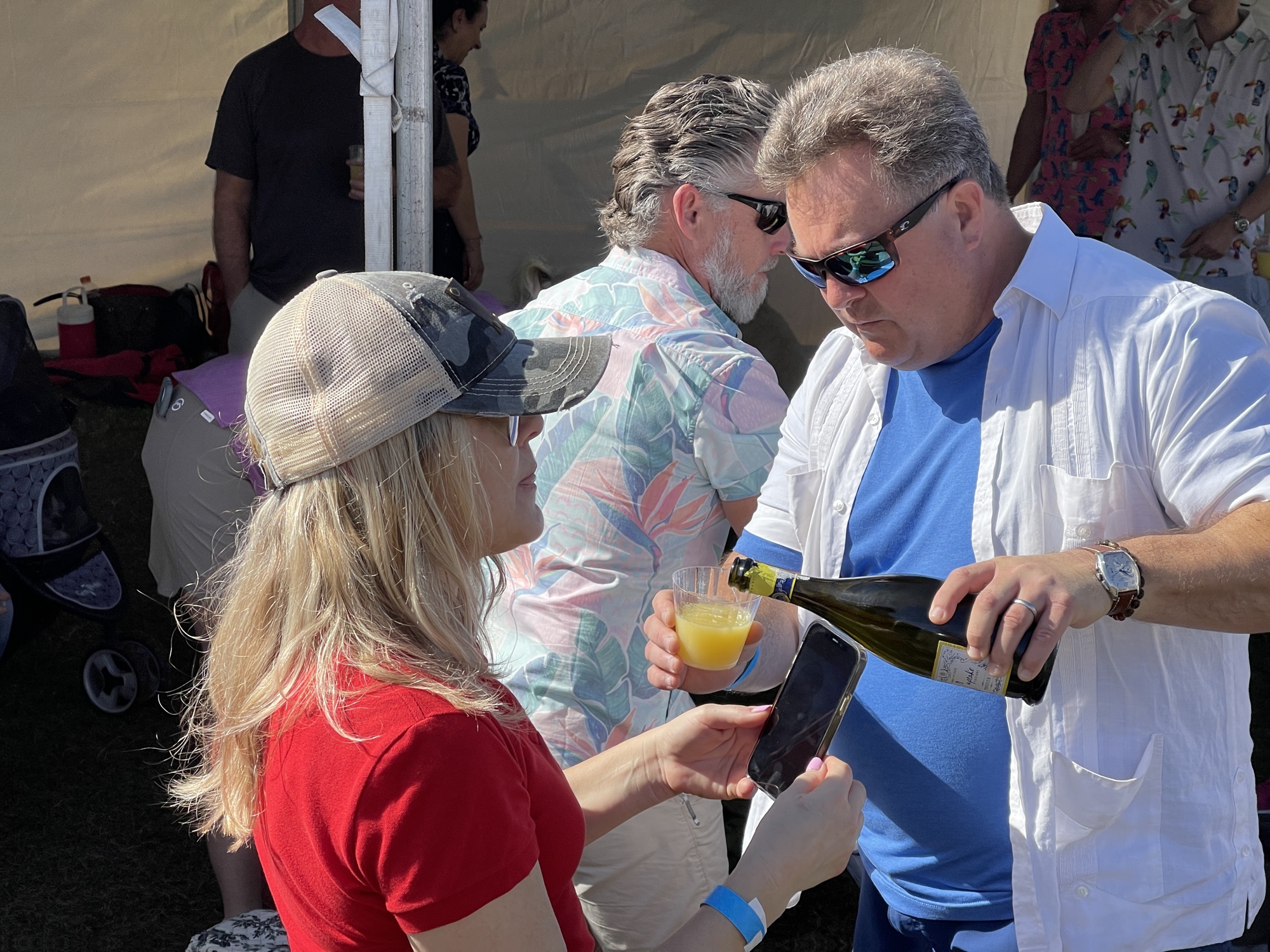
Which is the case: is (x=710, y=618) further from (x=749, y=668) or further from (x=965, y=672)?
(x=965, y=672)

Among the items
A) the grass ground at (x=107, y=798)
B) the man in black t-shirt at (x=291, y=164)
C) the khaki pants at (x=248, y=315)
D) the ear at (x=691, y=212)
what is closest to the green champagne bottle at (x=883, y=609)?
the ear at (x=691, y=212)

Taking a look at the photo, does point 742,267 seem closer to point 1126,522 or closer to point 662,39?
point 1126,522

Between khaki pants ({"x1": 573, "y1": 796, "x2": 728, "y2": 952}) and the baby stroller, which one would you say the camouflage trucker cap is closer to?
khaki pants ({"x1": 573, "y1": 796, "x2": 728, "y2": 952})

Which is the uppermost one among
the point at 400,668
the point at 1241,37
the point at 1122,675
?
the point at 1241,37

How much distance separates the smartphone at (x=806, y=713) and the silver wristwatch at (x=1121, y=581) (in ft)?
1.18

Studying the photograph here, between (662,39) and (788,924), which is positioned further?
(662,39)

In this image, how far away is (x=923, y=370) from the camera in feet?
6.10

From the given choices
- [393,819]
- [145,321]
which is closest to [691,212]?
[393,819]

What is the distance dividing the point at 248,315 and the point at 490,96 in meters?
1.67

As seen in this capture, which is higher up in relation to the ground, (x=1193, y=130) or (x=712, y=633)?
(x=1193, y=130)

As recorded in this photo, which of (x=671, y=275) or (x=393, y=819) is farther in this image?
(x=671, y=275)

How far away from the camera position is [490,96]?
5.16 m

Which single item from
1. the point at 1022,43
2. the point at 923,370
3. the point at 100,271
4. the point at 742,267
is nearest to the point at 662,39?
the point at 1022,43

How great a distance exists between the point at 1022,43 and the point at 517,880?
17.3ft
